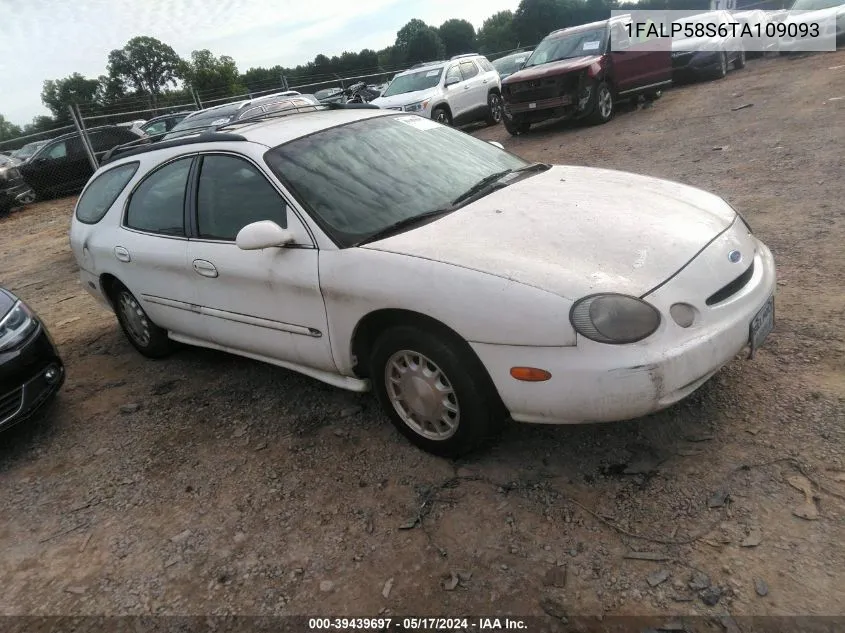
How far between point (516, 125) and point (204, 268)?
963 centimetres

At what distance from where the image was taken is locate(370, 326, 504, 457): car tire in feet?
8.62

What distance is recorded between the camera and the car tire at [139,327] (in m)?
4.51

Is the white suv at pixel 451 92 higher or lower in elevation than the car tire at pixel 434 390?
higher

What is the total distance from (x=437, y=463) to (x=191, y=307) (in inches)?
74.6

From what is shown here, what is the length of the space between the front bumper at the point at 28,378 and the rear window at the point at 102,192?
1.00 metres

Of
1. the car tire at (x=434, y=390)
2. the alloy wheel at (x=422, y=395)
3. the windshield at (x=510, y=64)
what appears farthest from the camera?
the windshield at (x=510, y=64)

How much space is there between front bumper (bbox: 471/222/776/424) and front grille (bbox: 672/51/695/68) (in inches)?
551

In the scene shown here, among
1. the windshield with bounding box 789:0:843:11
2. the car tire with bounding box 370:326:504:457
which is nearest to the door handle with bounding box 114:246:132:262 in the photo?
the car tire with bounding box 370:326:504:457

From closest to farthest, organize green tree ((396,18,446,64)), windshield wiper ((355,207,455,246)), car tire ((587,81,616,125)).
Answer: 1. windshield wiper ((355,207,455,246))
2. car tire ((587,81,616,125))
3. green tree ((396,18,446,64))

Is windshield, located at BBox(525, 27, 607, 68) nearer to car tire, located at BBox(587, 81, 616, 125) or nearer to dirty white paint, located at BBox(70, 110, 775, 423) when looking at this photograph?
car tire, located at BBox(587, 81, 616, 125)

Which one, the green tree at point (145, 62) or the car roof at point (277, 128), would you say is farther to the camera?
the green tree at point (145, 62)

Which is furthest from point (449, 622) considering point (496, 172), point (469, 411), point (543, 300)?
point (496, 172)

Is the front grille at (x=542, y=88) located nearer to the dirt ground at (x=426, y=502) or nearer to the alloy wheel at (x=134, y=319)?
the dirt ground at (x=426, y=502)

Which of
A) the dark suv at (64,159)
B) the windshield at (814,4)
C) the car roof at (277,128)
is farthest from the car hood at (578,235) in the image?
the windshield at (814,4)
